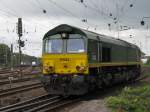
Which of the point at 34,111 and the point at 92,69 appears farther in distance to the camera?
the point at 92,69

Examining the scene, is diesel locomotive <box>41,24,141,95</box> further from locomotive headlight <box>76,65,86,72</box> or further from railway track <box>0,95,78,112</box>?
railway track <box>0,95,78,112</box>

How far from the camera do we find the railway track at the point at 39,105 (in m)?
17.1

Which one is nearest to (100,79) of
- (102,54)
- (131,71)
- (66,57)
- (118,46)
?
(102,54)

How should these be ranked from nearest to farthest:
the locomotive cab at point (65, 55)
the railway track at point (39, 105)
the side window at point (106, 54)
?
the railway track at point (39, 105) < the locomotive cab at point (65, 55) < the side window at point (106, 54)

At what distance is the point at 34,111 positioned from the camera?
1689cm

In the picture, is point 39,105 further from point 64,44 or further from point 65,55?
point 64,44

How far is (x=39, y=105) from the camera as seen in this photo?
1903cm

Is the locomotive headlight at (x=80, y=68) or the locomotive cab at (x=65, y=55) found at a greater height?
A: the locomotive cab at (x=65, y=55)

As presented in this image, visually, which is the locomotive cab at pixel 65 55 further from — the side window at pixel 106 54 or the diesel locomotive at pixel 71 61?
the side window at pixel 106 54

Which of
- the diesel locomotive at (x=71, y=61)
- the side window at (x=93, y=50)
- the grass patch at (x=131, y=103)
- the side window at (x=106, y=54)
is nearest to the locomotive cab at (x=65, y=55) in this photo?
the diesel locomotive at (x=71, y=61)

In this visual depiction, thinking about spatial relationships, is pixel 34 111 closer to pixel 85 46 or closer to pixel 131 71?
pixel 85 46

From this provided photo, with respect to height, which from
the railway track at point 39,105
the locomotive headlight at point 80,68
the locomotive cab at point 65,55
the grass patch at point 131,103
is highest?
the locomotive cab at point 65,55

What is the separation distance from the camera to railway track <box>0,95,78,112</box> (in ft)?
56.2

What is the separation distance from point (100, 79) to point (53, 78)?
305 centimetres
